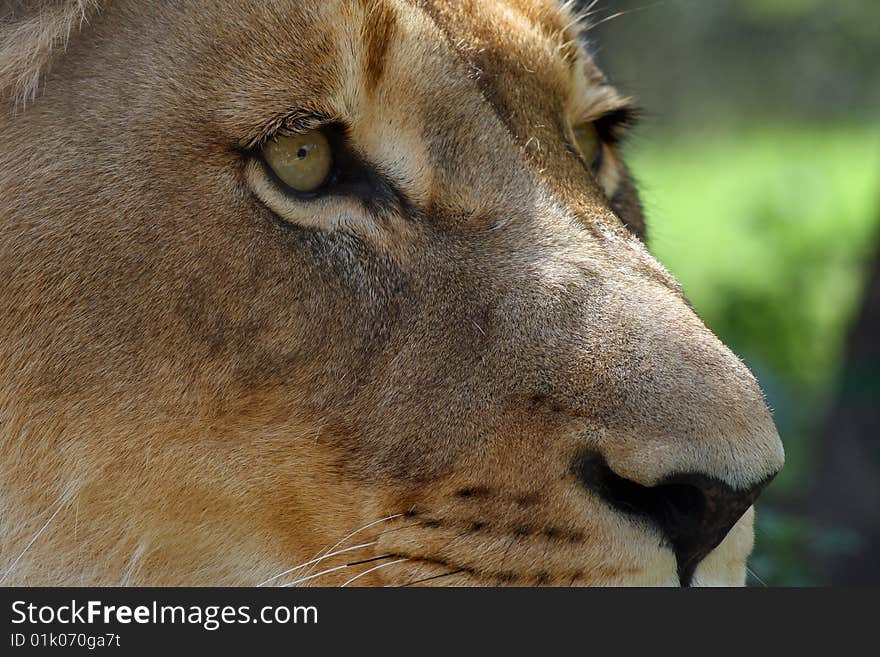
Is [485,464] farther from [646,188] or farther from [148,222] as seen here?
[646,188]

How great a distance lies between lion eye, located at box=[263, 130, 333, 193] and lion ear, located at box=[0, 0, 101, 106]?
0.50 metres

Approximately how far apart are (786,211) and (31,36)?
26.1ft

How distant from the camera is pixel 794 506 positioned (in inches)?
264

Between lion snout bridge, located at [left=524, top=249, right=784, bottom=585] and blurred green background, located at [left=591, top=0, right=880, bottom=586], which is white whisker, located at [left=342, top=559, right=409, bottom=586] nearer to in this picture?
lion snout bridge, located at [left=524, top=249, right=784, bottom=585]

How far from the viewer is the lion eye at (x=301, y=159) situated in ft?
9.05

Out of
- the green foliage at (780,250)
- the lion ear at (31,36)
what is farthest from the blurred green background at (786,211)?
the lion ear at (31,36)

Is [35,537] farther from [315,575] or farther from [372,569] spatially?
[372,569]

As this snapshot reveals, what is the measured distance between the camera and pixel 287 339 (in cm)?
270

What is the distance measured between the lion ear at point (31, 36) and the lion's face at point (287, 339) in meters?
0.03

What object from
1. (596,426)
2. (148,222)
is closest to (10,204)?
(148,222)

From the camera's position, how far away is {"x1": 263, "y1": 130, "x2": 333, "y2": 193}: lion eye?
2758mm

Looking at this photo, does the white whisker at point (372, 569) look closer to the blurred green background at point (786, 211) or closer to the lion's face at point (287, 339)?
the lion's face at point (287, 339)

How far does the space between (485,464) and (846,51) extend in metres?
7.64

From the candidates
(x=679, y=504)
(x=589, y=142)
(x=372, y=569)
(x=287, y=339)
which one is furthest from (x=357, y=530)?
(x=589, y=142)
